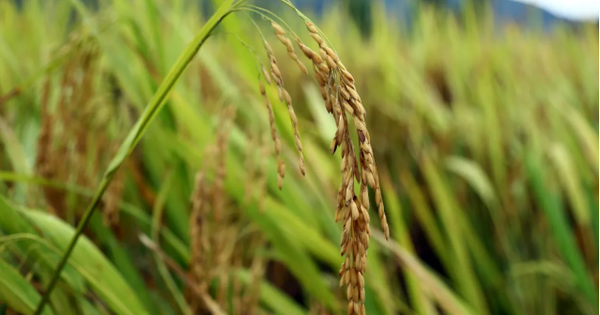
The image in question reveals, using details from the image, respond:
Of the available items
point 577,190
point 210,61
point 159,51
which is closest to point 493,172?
point 577,190

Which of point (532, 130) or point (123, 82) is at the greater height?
point (123, 82)

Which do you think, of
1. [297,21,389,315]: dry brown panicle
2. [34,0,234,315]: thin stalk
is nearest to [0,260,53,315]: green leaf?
[34,0,234,315]: thin stalk

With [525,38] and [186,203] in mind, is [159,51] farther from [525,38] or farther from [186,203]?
[525,38]

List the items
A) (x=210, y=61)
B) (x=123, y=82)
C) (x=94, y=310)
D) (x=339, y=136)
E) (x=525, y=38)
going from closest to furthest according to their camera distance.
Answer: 1. (x=339, y=136)
2. (x=94, y=310)
3. (x=123, y=82)
4. (x=210, y=61)
5. (x=525, y=38)

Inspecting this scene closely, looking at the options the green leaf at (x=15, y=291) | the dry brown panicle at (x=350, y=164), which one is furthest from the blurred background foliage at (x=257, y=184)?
the dry brown panicle at (x=350, y=164)

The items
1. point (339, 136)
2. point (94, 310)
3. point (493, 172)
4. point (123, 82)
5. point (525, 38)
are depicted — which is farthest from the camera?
point (525, 38)

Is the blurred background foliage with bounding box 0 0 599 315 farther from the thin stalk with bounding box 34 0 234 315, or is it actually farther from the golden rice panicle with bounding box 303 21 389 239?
the golden rice panicle with bounding box 303 21 389 239

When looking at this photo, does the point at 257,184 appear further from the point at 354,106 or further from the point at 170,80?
the point at 354,106
